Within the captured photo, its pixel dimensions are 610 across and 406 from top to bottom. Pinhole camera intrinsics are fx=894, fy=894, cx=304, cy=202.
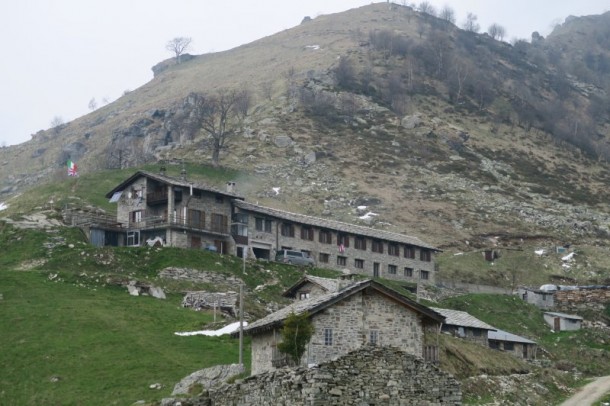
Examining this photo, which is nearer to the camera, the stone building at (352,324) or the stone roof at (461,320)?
the stone building at (352,324)

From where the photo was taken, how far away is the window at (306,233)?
98219 mm

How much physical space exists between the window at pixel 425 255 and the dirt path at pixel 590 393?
42.0 meters

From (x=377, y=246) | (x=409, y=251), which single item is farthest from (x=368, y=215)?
(x=377, y=246)

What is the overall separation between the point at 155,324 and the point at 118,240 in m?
31.8

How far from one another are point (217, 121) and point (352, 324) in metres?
152

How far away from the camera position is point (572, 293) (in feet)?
316

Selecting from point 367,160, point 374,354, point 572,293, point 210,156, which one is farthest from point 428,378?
point 367,160

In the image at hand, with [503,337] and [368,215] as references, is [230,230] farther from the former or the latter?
[368,215]

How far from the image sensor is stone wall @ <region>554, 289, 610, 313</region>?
308ft

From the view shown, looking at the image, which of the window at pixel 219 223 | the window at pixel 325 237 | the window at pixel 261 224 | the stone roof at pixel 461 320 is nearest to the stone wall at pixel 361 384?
the stone roof at pixel 461 320

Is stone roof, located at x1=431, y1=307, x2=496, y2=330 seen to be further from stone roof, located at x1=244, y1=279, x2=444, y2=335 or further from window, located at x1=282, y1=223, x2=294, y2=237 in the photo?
window, located at x1=282, y1=223, x2=294, y2=237

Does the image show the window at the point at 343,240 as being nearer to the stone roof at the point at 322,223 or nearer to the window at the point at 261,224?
the stone roof at the point at 322,223

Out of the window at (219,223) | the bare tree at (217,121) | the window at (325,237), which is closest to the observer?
the window at (219,223)

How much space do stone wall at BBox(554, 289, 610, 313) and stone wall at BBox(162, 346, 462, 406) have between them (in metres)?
70.9
